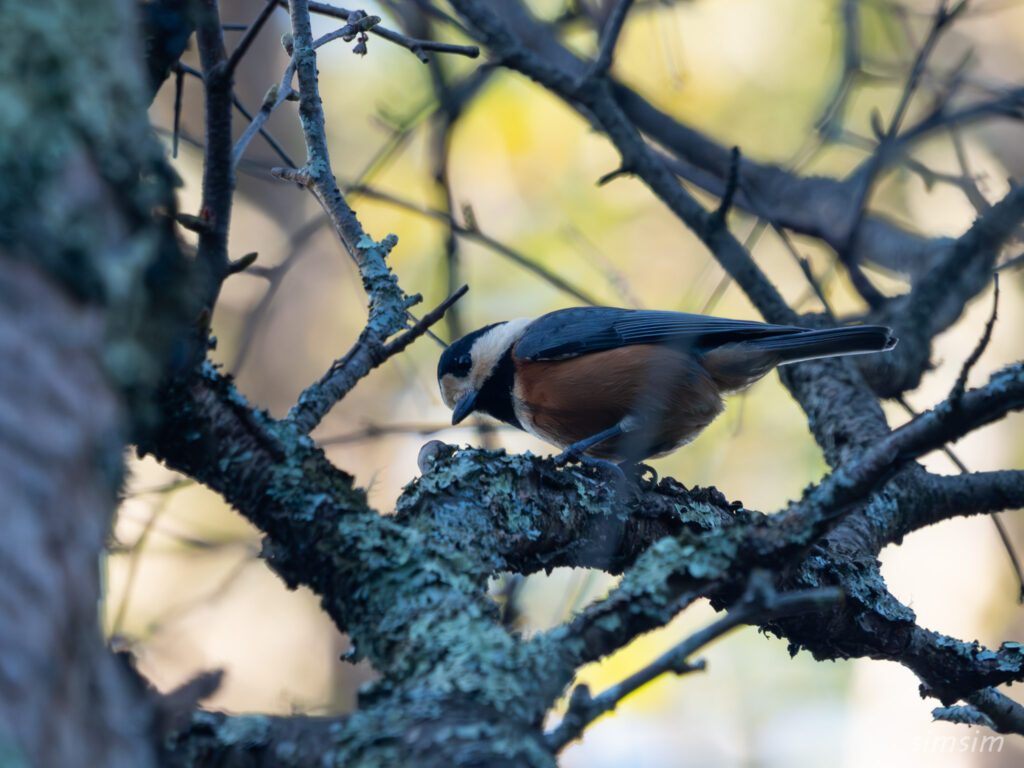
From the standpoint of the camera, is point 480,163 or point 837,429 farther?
point 480,163

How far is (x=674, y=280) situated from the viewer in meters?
7.70

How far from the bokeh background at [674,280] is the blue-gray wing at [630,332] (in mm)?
1214

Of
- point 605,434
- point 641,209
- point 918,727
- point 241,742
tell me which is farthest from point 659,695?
point 241,742

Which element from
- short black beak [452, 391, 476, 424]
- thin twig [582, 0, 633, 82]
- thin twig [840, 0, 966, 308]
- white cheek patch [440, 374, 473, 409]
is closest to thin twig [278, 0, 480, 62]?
thin twig [582, 0, 633, 82]

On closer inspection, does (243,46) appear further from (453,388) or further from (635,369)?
(453,388)

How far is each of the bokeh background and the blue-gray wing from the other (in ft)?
3.98

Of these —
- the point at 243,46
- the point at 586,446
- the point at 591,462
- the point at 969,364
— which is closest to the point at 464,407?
the point at 586,446

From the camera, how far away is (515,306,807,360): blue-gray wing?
3.95 metres

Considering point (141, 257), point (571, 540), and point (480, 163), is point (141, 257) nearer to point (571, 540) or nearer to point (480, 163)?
point (571, 540)

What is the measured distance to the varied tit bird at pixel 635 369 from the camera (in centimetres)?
378

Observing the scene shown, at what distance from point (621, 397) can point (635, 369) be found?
15 centimetres

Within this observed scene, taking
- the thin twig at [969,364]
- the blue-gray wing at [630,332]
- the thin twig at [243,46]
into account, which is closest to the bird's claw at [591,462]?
the blue-gray wing at [630,332]

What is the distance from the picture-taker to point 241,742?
1.40m

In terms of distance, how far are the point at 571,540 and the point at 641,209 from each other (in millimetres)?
6223
